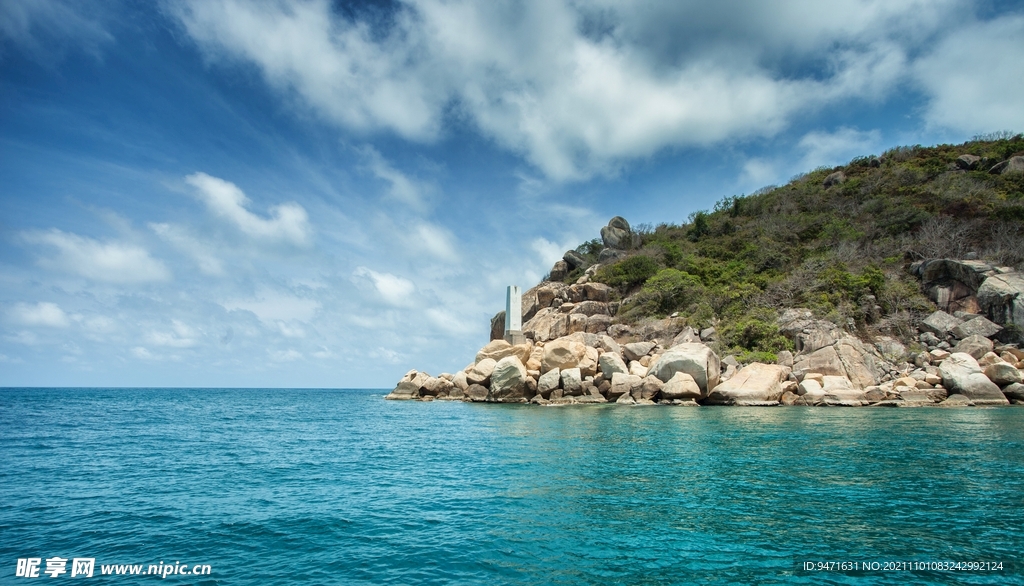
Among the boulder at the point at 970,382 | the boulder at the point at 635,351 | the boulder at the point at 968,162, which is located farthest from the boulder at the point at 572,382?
the boulder at the point at 968,162

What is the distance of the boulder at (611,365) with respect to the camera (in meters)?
33.6

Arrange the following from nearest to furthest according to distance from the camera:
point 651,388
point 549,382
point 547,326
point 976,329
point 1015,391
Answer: point 1015,391 → point 651,388 → point 976,329 → point 549,382 → point 547,326

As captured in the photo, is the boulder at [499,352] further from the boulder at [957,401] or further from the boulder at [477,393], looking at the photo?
the boulder at [957,401]

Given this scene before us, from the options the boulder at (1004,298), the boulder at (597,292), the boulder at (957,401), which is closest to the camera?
the boulder at (957,401)

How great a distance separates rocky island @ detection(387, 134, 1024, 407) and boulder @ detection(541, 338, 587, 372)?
0.31ft

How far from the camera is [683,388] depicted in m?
29.8

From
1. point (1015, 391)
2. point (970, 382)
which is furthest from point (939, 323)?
point (970, 382)

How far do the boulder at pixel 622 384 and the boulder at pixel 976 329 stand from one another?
819 inches

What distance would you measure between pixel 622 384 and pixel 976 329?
2245cm

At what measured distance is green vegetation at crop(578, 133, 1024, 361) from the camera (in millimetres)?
37781

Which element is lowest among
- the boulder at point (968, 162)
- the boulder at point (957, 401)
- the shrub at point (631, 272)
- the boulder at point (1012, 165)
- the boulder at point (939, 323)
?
the boulder at point (957, 401)

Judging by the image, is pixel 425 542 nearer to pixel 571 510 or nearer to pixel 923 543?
pixel 571 510

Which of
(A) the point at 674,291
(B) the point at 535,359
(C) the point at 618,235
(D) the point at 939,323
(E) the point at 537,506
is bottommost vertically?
(E) the point at 537,506

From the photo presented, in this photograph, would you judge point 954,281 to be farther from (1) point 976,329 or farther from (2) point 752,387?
(2) point 752,387
